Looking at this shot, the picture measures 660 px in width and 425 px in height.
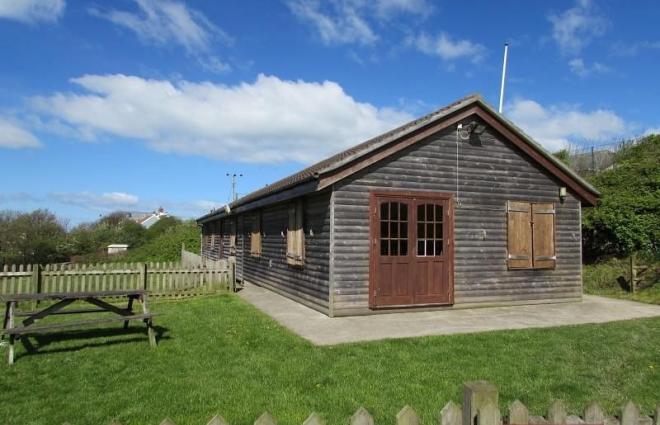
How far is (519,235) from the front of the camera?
1198 cm

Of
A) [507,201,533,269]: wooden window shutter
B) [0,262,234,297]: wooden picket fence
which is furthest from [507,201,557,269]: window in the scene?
[0,262,234,297]: wooden picket fence

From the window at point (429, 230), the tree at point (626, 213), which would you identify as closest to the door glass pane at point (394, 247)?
the window at point (429, 230)

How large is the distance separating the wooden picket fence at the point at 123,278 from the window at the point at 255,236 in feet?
5.21

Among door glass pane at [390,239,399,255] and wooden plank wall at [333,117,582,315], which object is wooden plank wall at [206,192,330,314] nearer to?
wooden plank wall at [333,117,582,315]

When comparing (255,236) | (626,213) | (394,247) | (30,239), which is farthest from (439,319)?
(30,239)

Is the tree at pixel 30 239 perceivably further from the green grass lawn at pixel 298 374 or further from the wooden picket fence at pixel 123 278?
the green grass lawn at pixel 298 374

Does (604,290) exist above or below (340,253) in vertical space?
below

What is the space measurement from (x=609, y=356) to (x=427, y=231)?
4820mm

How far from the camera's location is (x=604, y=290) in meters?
14.7

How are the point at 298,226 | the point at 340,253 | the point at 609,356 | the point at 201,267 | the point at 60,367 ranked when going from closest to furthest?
the point at 60,367
the point at 609,356
the point at 340,253
the point at 298,226
the point at 201,267

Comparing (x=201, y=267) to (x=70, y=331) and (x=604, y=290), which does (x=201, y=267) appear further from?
(x=604, y=290)

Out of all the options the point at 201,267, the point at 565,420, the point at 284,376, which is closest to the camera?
the point at 565,420

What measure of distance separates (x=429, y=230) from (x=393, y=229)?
3.08 feet

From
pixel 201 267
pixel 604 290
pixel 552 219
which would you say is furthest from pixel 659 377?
pixel 201 267
